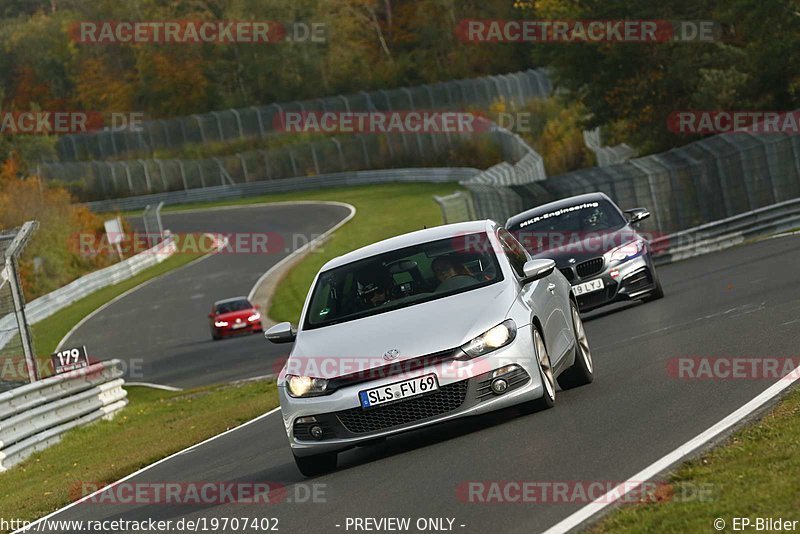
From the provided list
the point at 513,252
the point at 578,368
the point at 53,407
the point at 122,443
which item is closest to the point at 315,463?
the point at 513,252

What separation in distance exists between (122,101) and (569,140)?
6365 centimetres

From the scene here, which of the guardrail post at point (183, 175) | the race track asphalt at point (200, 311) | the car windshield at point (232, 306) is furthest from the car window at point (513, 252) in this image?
the guardrail post at point (183, 175)

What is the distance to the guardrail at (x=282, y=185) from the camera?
80.0 m

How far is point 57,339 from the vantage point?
4778cm

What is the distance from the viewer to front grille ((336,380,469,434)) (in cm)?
1006

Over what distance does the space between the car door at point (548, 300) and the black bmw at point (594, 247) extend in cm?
772

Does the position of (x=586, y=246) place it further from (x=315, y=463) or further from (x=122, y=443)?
Answer: (x=315, y=463)

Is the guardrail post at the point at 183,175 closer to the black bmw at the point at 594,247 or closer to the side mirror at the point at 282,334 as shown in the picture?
the black bmw at the point at 594,247

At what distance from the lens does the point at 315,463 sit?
10.5m

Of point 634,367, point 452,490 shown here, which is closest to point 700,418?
point 452,490

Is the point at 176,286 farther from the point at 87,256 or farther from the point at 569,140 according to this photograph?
the point at 569,140

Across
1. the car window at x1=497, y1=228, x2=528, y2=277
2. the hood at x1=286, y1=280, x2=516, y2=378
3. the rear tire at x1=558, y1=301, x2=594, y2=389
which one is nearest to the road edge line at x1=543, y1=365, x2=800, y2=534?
the hood at x1=286, y1=280, x2=516, y2=378

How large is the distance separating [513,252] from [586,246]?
28.6 feet

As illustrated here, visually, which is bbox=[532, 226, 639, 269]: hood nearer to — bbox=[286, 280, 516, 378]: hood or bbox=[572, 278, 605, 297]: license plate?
bbox=[572, 278, 605, 297]: license plate
